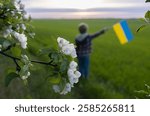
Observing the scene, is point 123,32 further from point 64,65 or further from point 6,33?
point 64,65

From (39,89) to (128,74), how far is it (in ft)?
16.4

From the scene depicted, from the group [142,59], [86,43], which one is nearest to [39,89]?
[86,43]

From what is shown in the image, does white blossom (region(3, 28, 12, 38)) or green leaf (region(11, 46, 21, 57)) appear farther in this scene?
white blossom (region(3, 28, 12, 38))

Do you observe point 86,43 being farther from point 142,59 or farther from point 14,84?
point 142,59

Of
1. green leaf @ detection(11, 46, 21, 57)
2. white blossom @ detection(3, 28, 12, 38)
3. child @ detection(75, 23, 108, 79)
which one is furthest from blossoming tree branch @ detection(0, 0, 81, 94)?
child @ detection(75, 23, 108, 79)

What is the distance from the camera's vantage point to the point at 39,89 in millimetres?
10133

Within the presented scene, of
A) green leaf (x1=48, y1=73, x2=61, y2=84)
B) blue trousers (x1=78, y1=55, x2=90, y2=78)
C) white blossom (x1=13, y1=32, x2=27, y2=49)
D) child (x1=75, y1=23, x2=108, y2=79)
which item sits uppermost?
white blossom (x1=13, y1=32, x2=27, y2=49)

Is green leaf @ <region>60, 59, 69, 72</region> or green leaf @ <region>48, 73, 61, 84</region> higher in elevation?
green leaf @ <region>60, 59, 69, 72</region>

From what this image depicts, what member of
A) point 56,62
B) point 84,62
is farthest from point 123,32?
point 56,62

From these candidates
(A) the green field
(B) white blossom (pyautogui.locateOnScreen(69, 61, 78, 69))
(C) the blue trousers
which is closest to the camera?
(B) white blossom (pyautogui.locateOnScreen(69, 61, 78, 69))

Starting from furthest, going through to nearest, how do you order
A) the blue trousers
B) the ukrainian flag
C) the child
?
1. the ukrainian flag
2. the blue trousers
3. the child

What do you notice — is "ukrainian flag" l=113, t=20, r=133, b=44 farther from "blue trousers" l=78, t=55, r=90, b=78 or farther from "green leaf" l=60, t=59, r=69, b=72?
"green leaf" l=60, t=59, r=69, b=72

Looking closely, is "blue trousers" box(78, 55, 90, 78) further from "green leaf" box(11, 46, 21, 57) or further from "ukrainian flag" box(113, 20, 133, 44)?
"green leaf" box(11, 46, 21, 57)

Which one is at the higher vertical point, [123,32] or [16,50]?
[16,50]
